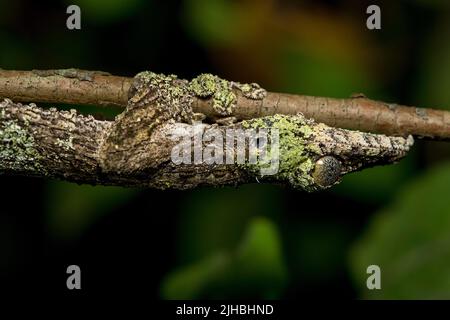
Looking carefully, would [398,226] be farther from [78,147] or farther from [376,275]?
[78,147]

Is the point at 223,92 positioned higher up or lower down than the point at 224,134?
higher up

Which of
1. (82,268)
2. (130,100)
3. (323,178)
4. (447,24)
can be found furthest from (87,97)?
(447,24)

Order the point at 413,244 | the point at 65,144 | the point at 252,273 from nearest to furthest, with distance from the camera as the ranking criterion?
1. the point at 65,144
2. the point at 252,273
3. the point at 413,244

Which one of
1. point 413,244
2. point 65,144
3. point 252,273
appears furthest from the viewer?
point 413,244

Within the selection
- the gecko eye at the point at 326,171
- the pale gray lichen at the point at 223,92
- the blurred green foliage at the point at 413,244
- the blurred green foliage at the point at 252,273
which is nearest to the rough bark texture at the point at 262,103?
the pale gray lichen at the point at 223,92

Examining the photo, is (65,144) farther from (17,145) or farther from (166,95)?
(166,95)

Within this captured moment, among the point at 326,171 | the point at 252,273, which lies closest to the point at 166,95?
the point at 326,171

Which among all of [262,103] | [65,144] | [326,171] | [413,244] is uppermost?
[262,103]
